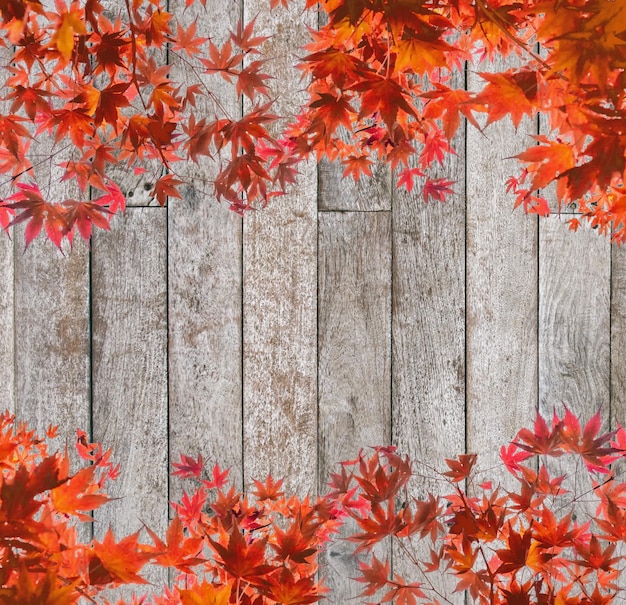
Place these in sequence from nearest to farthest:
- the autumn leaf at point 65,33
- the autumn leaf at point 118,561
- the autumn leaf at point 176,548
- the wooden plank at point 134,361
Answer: the autumn leaf at point 65,33 → the autumn leaf at point 118,561 → the autumn leaf at point 176,548 → the wooden plank at point 134,361

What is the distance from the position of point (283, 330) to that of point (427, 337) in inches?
12.6

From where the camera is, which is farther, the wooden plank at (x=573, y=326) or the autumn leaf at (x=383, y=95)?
the wooden plank at (x=573, y=326)

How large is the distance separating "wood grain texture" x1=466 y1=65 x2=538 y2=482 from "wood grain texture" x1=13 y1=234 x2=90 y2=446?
857 mm

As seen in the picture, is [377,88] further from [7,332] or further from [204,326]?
[7,332]

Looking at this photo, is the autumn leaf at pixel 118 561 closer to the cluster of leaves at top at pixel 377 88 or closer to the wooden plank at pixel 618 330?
the cluster of leaves at top at pixel 377 88

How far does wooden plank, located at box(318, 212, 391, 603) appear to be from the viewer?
1252 millimetres

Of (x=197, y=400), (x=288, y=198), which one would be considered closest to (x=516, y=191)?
(x=288, y=198)

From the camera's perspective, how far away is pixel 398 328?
1.26m

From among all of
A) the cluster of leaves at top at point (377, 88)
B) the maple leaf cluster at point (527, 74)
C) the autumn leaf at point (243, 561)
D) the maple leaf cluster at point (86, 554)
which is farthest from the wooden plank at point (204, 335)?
the autumn leaf at point (243, 561)

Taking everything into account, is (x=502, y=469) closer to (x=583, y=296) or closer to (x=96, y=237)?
(x=583, y=296)

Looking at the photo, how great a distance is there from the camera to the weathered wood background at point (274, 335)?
1.25 m

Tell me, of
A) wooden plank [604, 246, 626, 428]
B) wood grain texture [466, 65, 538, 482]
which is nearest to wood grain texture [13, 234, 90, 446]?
wood grain texture [466, 65, 538, 482]

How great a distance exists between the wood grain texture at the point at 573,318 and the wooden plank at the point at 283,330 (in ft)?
1.70

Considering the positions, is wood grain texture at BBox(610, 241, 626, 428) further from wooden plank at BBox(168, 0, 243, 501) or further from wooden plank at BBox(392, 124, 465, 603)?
wooden plank at BBox(168, 0, 243, 501)
